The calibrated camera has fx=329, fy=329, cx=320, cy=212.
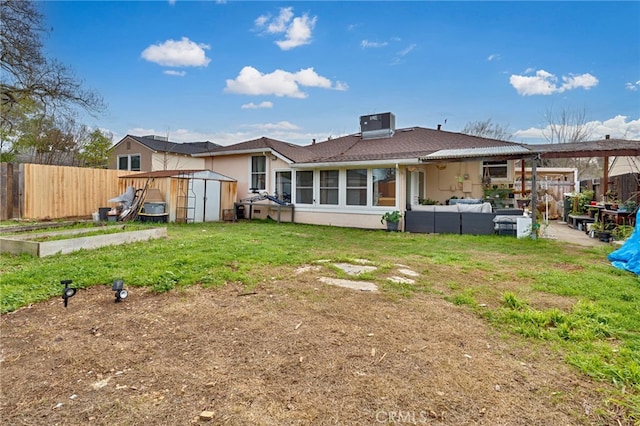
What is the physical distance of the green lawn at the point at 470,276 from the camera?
2.76 meters

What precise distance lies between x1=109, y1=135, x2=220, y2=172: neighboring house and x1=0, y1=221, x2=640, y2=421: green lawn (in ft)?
45.2

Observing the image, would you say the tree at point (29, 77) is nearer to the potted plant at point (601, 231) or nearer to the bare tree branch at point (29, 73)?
the bare tree branch at point (29, 73)

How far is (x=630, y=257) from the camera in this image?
546 centimetres

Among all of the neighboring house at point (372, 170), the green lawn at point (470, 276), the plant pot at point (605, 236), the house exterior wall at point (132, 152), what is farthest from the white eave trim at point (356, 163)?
the house exterior wall at point (132, 152)

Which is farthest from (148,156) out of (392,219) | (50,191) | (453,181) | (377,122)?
(453,181)

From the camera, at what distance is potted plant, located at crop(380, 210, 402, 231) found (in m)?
10.1

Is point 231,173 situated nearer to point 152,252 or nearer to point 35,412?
point 152,252

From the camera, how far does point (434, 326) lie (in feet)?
9.88

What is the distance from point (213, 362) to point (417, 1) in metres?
11.2

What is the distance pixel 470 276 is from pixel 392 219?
5313 mm

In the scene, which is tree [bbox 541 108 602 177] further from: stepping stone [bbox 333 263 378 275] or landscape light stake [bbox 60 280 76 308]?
landscape light stake [bbox 60 280 76 308]

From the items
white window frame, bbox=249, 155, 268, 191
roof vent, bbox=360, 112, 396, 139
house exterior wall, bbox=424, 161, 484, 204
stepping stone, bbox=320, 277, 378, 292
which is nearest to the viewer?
stepping stone, bbox=320, 277, 378, 292

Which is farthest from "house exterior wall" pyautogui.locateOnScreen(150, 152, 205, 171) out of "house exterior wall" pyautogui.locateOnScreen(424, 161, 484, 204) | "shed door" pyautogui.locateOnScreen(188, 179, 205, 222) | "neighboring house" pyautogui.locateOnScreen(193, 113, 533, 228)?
"house exterior wall" pyautogui.locateOnScreen(424, 161, 484, 204)

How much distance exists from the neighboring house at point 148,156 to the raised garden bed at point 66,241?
40.1ft
